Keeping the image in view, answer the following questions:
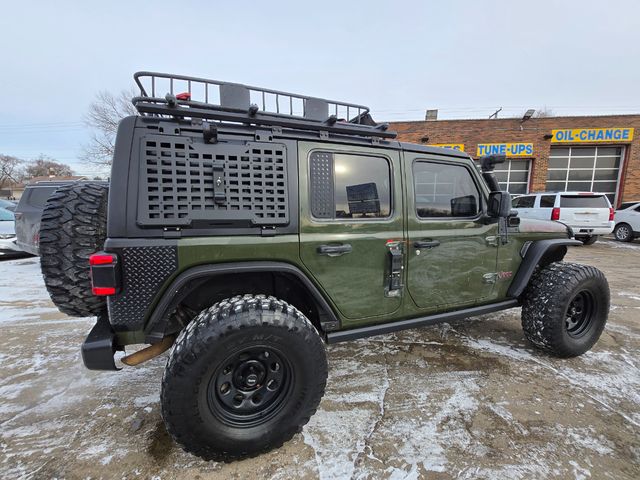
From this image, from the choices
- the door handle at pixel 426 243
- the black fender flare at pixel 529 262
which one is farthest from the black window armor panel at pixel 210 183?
the black fender flare at pixel 529 262

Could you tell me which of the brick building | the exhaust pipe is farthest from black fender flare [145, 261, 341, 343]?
the brick building

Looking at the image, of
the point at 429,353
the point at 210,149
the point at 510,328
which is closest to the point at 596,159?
the point at 510,328

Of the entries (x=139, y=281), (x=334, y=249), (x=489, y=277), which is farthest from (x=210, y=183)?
(x=489, y=277)

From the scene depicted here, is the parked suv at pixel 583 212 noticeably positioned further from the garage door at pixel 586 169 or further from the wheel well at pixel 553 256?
the garage door at pixel 586 169

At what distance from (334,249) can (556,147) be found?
64.4ft

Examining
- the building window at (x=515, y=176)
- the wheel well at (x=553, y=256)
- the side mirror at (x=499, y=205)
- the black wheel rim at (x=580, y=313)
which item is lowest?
the black wheel rim at (x=580, y=313)

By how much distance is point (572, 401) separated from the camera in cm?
250

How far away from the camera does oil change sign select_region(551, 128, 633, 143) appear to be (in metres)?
15.7

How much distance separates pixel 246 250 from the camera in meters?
2.02

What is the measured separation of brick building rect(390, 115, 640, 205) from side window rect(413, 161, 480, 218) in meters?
15.4

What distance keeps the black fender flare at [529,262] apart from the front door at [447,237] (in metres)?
0.29

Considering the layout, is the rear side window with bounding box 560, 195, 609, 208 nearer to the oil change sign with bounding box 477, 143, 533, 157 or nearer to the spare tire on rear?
the oil change sign with bounding box 477, 143, 533, 157

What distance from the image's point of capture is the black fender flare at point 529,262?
10.1ft

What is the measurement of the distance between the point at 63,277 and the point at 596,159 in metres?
22.0
